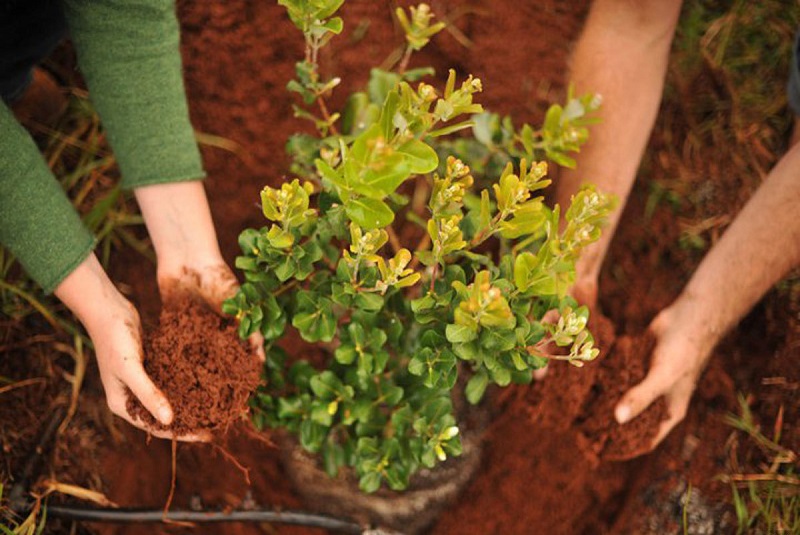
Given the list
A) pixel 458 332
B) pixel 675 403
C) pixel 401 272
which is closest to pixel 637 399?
pixel 675 403

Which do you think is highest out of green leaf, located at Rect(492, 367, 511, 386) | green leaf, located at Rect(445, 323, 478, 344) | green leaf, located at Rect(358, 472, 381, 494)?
green leaf, located at Rect(445, 323, 478, 344)

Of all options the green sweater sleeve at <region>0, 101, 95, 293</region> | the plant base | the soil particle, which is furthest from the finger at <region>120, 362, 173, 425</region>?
the soil particle

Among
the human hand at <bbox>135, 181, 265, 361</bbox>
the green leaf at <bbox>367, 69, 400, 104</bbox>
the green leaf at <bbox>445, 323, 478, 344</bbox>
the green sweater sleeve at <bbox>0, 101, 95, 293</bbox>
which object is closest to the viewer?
the green leaf at <bbox>445, 323, 478, 344</bbox>

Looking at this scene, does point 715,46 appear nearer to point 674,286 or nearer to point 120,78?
point 674,286

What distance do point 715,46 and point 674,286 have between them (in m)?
0.80

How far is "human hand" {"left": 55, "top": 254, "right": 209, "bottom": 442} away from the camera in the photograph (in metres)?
1.35

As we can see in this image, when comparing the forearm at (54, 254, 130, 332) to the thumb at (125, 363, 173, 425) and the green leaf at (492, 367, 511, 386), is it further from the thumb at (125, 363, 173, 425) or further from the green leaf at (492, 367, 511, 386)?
the green leaf at (492, 367, 511, 386)


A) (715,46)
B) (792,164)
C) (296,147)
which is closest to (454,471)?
(296,147)

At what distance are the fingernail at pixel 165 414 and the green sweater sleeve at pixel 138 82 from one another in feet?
1.67

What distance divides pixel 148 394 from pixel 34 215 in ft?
1.35

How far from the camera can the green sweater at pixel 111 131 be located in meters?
1.34

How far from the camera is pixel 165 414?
51.2 inches

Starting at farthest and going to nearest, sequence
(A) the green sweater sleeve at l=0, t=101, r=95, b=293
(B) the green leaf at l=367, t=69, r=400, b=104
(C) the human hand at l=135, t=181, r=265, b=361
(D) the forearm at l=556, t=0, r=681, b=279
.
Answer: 1. (D) the forearm at l=556, t=0, r=681, b=279
2. (C) the human hand at l=135, t=181, r=265, b=361
3. (B) the green leaf at l=367, t=69, r=400, b=104
4. (A) the green sweater sleeve at l=0, t=101, r=95, b=293

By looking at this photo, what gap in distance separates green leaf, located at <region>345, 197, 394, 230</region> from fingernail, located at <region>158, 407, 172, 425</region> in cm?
58
